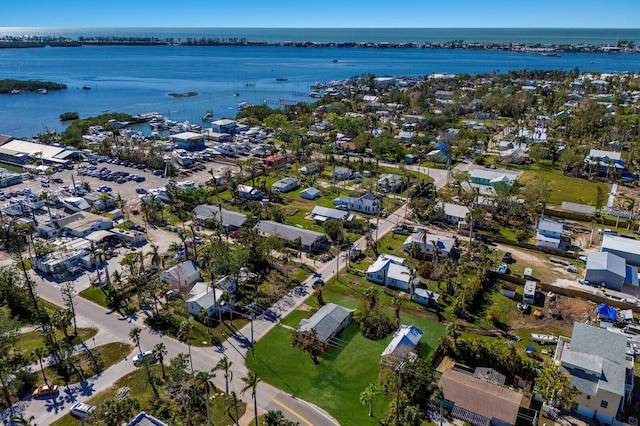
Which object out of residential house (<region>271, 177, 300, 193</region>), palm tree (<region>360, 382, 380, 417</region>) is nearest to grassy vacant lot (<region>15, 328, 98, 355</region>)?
palm tree (<region>360, 382, 380, 417</region>)

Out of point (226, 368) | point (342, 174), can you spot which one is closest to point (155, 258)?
point (226, 368)

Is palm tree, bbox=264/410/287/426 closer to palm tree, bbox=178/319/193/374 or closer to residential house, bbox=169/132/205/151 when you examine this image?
palm tree, bbox=178/319/193/374

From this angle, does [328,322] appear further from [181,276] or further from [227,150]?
[227,150]

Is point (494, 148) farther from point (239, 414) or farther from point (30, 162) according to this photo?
point (30, 162)

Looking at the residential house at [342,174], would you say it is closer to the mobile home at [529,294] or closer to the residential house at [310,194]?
the residential house at [310,194]

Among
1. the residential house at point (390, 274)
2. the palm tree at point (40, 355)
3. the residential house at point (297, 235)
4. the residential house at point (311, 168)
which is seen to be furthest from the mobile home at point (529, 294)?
the residential house at point (311, 168)

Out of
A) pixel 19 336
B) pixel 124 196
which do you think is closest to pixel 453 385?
pixel 19 336

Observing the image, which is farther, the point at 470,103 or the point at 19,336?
the point at 470,103
